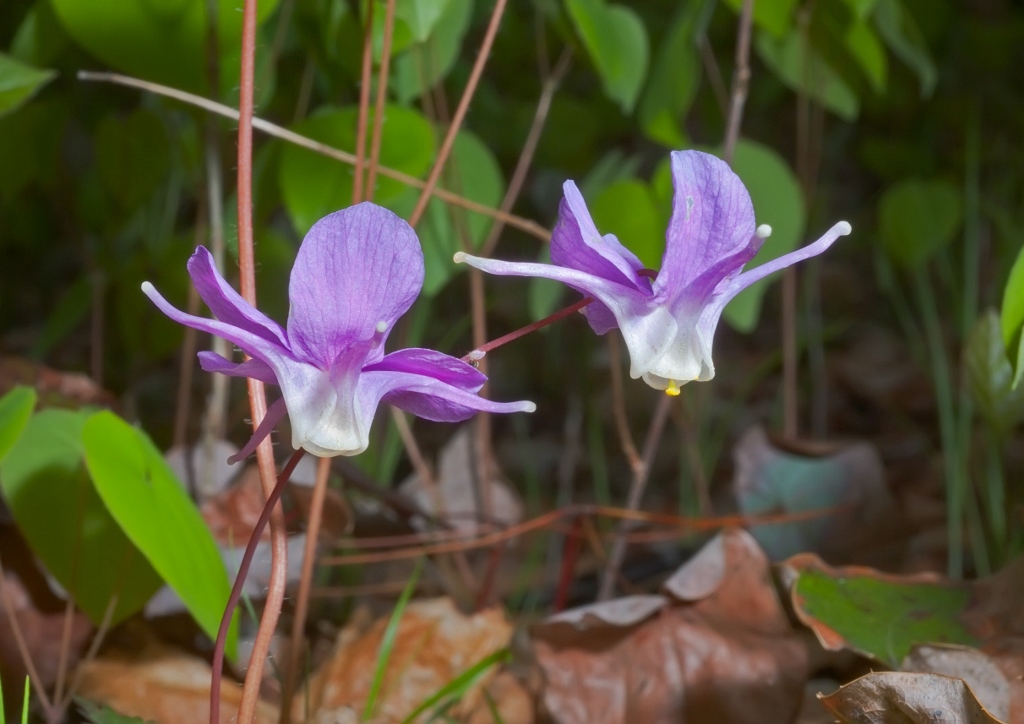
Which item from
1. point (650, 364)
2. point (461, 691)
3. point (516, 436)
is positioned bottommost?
point (516, 436)

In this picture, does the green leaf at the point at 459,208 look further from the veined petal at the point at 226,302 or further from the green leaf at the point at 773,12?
the veined petal at the point at 226,302

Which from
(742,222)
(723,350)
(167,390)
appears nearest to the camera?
(742,222)

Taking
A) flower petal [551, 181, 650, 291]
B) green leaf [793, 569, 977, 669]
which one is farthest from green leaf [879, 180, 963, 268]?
flower petal [551, 181, 650, 291]

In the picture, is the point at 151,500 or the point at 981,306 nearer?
the point at 151,500

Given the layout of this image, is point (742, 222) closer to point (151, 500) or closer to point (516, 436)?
point (151, 500)

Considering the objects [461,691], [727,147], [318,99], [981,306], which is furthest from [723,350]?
[461,691]

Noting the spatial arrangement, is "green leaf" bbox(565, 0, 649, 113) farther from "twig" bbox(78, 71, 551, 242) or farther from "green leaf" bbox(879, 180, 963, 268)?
"green leaf" bbox(879, 180, 963, 268)

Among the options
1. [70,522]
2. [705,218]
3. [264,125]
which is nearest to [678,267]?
[705,218]
